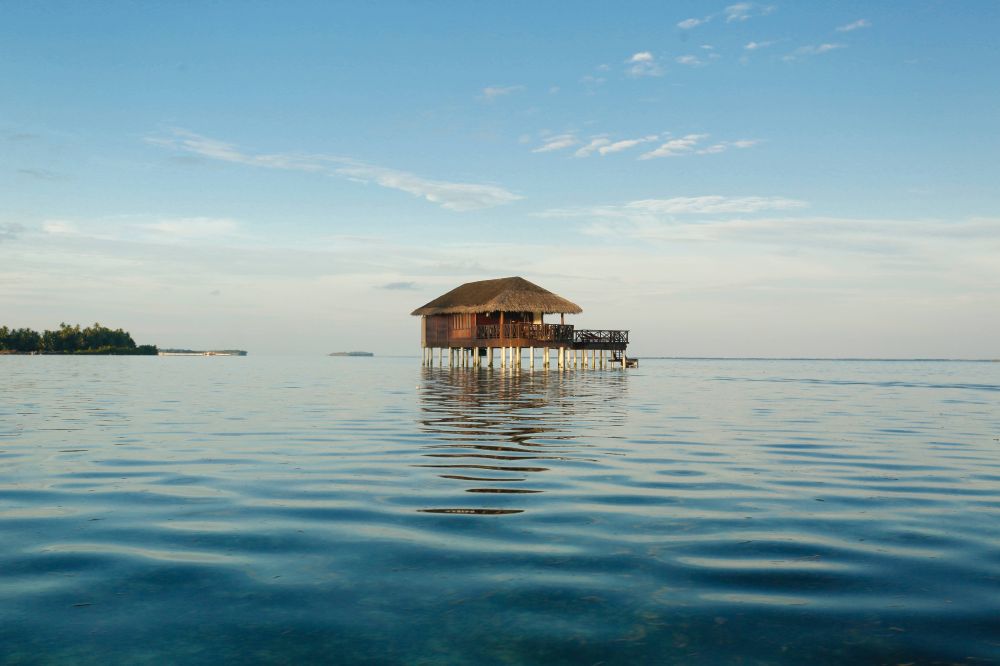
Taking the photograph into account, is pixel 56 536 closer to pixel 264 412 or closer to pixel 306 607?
pixel 306 607

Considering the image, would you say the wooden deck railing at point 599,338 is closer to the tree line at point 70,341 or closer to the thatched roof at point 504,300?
the thatched roof at point 504,300

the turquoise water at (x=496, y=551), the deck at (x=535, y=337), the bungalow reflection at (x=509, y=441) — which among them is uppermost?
the deck at (x=535, y=337)

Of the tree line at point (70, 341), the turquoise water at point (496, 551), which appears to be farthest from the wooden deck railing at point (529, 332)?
the tree line at point (70, 341)

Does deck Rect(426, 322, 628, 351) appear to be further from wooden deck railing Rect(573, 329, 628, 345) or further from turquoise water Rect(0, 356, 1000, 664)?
turquoise water Rect(0, 356, 1000, 664)

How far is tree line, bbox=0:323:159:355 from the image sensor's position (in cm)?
12231

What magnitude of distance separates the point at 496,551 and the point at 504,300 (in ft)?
150

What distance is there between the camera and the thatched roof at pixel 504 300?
169 feet

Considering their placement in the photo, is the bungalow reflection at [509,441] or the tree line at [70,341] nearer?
the bungalow reflection at [509,441]

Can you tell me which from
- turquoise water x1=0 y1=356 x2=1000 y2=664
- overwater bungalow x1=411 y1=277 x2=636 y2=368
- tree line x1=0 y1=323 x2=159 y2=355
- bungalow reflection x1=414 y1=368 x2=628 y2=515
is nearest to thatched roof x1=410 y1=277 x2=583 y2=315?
overwater bungalow x1=411 y1=277 x2=636 y2=368

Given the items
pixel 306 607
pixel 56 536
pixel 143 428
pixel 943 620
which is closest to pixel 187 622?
pixel 306 607

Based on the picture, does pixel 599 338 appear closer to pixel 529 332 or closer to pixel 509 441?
pixel 529 332

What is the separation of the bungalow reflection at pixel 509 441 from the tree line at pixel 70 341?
120 meters

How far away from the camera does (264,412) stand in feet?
67.3

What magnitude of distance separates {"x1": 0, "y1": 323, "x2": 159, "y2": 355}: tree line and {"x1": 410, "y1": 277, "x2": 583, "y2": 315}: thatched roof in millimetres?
91896
